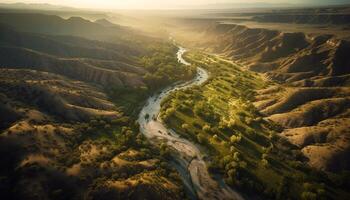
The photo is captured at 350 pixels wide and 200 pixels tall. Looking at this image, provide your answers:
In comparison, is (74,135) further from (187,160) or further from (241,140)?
(241,140)

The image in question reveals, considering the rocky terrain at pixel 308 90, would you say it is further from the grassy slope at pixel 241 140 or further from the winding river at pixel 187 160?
the winding river at pixel 187 160

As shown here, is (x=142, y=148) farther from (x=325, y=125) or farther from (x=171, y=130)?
(x=325, y=125)

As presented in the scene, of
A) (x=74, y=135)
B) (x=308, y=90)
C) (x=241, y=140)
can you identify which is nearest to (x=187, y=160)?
(x=241, y=140)

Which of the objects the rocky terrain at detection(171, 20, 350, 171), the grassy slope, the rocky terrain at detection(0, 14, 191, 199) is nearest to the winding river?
the grassy slope

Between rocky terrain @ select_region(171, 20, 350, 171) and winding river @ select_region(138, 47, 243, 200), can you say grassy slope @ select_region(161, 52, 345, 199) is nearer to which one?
winding river @ select_region(138, 47, 243, 200)

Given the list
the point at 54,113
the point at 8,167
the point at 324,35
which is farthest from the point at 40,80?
the point at 324,35

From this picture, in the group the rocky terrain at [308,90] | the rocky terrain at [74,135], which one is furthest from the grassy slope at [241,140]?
the rocky terrain at [74,135]

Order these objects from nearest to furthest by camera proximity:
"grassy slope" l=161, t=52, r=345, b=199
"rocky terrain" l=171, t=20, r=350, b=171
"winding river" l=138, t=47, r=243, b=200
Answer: "winding river" l=138, t=47, r=243, b=200 → "grassy slope" l=161, t=52, r=345, b=199 → "rocky terrain" l=171, t=20, r=350, b=171
